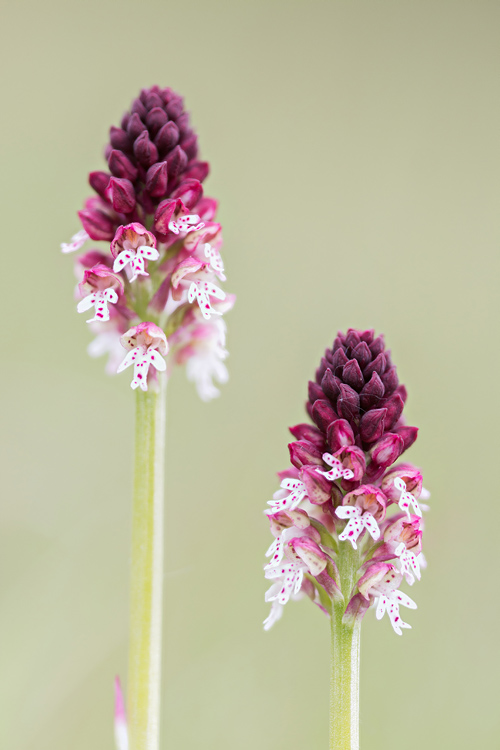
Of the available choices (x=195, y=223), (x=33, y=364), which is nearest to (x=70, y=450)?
(x=33, y=364)

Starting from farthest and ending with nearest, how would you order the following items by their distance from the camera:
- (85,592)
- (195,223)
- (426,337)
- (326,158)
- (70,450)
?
(326,158) → (426,337) → (70,450) → (85,592) → (195,223)

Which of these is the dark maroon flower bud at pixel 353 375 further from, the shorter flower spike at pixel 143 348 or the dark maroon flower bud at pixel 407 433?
the shorter flower spike at pixel 143 348

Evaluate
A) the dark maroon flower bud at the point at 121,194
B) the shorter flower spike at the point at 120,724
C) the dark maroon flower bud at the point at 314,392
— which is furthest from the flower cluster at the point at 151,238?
the shorter flower spike at the point at 120,724

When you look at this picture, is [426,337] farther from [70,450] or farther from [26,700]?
[26,700]

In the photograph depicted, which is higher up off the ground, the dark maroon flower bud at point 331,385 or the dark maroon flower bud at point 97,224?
the dark maroon flower bud at point 97,224

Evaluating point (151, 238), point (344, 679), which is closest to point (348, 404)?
point (344, 679)

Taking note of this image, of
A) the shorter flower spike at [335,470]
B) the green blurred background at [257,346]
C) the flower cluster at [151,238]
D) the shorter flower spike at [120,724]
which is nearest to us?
the shorter flower spike at [335,470]
